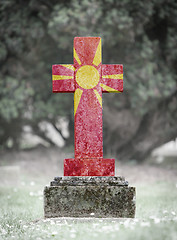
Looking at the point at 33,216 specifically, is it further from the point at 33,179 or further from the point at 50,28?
the point at 50,28

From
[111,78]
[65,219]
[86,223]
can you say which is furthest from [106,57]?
[86,223]

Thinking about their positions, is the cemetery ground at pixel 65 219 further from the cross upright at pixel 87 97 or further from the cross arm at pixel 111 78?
the cross arm at pixel 111 78

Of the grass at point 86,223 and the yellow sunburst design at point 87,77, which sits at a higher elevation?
the yellow sunburst design at point 87,77

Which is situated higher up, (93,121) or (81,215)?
(93,121)

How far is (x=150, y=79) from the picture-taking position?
9.87m

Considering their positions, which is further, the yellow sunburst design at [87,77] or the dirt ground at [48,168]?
the dirt ground at [48,168]

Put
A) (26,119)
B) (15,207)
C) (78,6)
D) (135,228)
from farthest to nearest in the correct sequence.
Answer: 1. (26,119)
2. (78,6)
3. (15,207)
4. (135,228)

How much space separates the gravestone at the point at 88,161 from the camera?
13.8 feet

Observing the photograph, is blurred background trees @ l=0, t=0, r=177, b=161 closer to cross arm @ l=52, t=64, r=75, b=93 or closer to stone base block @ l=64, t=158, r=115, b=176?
cross arm @ l=52, t=64, r=75, b=93

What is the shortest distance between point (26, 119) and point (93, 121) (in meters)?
7.02

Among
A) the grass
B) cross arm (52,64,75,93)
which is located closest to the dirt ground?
the grass

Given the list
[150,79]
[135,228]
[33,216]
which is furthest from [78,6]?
[135,228]

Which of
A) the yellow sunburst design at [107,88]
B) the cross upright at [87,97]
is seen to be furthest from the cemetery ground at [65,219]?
the yellow sunburst design at [107,88]

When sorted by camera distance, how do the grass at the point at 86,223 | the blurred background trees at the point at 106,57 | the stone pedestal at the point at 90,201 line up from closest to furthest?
the grass at the point at 86,223 → the stone pedestal at the point at 90,201 → the blurred background trees at the point at 106,57
